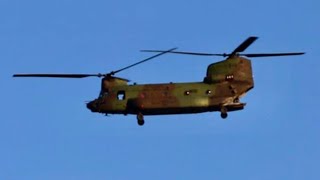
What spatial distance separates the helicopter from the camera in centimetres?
10769

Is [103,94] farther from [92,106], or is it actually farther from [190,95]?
[190,95]

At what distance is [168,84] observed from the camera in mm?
110188

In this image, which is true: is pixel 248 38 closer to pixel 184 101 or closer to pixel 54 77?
pixel 184 101

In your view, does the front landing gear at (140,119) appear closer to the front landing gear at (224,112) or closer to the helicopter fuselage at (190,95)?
the helicopter fuselage at (190,95)

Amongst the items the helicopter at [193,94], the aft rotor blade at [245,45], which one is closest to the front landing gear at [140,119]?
the helicopter at [193,94]

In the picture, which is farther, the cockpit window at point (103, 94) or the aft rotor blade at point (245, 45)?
the cockpit window at point (103, 94)

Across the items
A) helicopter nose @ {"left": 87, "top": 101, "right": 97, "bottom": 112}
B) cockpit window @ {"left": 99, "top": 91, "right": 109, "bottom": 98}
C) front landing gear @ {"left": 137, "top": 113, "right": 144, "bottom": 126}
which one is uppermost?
Result: cockpit window @ {"left": 99, "top": 91, "right": 109, "bottom": 98}

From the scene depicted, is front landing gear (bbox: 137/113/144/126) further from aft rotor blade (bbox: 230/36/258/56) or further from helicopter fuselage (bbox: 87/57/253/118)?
aft rotor blade (bbox: 230/36/258/56)

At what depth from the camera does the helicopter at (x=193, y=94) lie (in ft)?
353

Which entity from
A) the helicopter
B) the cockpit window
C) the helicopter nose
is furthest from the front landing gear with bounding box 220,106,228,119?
the helicopter nose

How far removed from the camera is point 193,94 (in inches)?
4264

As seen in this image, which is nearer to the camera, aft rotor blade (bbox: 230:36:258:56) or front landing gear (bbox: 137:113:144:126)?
aft rotor blade (bbox: 230:36:258:56)

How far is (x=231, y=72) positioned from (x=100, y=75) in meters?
12.9

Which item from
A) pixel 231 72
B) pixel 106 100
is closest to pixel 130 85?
pixel 106 100
